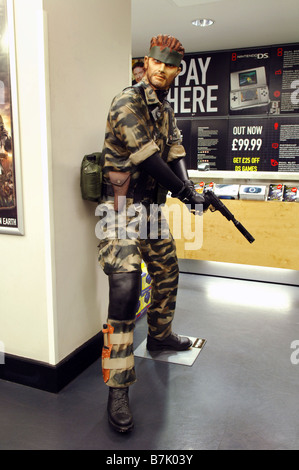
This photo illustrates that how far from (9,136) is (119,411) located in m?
1.31

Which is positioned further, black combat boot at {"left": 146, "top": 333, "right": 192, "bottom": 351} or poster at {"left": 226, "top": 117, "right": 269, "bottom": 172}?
poster at {"left": 226, "top": 117, "right": 269, "bottom": 172}

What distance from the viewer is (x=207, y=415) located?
1684mm

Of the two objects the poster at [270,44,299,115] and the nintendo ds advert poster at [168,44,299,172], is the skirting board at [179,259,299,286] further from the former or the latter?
the poster at [270,44,299,115]

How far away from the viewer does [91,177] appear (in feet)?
5.93

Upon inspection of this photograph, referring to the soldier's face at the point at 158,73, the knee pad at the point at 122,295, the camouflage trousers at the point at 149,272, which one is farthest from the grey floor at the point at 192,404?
the soldier's face at the point at 158,73

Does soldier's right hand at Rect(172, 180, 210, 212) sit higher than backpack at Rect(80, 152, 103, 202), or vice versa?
backpack at Rect(80, 152, 103, 202)

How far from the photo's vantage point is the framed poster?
5.46 feet

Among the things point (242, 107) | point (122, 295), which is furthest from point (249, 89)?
→ point (122, 295)

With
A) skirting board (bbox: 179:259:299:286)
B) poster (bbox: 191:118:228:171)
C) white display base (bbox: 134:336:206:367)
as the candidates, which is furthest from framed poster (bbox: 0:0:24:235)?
Result: poster (bbox: 191:118:228:171)

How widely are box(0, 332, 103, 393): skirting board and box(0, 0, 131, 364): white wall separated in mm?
35

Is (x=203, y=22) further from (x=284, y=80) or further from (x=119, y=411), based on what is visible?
(x=119, y=411)

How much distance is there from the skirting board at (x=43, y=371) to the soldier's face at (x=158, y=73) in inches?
54.2

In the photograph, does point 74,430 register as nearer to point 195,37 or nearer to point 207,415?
point 207,415

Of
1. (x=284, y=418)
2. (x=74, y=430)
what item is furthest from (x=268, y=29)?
(x=74, y=430)
